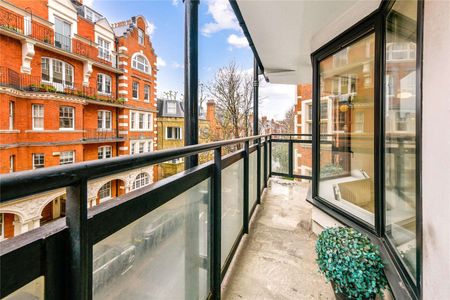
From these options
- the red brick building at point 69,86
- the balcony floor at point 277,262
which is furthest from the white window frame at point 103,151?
the balcony floor at point 277,262

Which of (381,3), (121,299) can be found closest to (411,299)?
(121,299)

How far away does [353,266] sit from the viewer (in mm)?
1309

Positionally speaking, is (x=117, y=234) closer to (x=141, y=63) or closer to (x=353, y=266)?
(x=353, y=266)

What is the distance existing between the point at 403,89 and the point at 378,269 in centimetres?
108

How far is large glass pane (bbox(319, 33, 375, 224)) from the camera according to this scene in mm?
1835

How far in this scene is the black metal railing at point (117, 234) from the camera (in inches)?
15.9

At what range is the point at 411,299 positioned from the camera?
100cm

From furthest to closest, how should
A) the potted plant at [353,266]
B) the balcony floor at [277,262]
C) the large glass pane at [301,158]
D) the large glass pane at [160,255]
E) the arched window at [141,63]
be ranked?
the arched window at [141,63] < the large glass pane at [301,158] < the balcony floor at [277,262] < the potted plant at [353,266] < the large glass pane at [160,255]

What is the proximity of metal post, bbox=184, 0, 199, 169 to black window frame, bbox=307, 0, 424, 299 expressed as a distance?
124 cm

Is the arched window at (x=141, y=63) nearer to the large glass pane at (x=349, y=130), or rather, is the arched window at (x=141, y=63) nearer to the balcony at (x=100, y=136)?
the balcony at (x=100, y=136)

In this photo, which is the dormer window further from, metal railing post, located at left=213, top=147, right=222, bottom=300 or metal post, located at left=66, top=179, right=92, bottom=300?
metal post, located at left=66, top=179, right=92, bottom=300

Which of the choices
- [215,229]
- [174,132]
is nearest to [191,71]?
[215,229]

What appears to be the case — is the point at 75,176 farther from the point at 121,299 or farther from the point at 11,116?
the point at 11,116

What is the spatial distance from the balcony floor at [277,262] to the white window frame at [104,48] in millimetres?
11234
